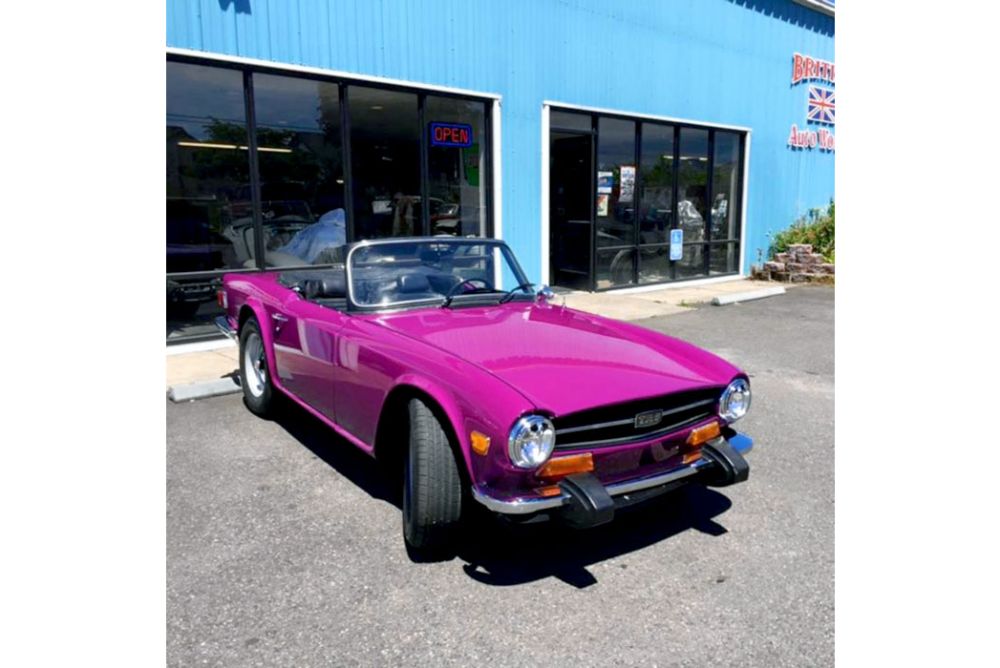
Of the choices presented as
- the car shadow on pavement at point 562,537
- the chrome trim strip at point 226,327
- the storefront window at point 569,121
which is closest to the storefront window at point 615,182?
the storefront window at point 569,121

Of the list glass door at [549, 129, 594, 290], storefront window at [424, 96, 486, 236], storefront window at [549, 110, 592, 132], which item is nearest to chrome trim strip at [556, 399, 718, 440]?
storefront window at [424, 96, 486, 236]

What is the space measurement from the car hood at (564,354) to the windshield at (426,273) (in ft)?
0.52

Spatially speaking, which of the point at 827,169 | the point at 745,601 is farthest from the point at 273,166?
the point at 827,169

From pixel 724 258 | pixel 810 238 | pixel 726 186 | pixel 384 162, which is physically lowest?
pixel 724 258

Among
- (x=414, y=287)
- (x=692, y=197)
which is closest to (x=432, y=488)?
(x=414, y=287)

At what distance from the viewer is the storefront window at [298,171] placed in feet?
25.7

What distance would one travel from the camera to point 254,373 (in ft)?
17.2

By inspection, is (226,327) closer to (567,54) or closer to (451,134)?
(451,134)

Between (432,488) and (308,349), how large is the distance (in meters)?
1.60

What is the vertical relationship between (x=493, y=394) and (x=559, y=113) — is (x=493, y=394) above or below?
below

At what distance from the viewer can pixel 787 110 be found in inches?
590

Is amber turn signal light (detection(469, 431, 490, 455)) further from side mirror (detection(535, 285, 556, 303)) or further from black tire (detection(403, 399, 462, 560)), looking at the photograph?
side mirror (detection(535, 285, 556, 303))

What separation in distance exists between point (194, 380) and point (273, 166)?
309 centimetres

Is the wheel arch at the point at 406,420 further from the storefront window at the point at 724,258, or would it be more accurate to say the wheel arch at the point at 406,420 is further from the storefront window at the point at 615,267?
the storefront window at the point at 724,258
